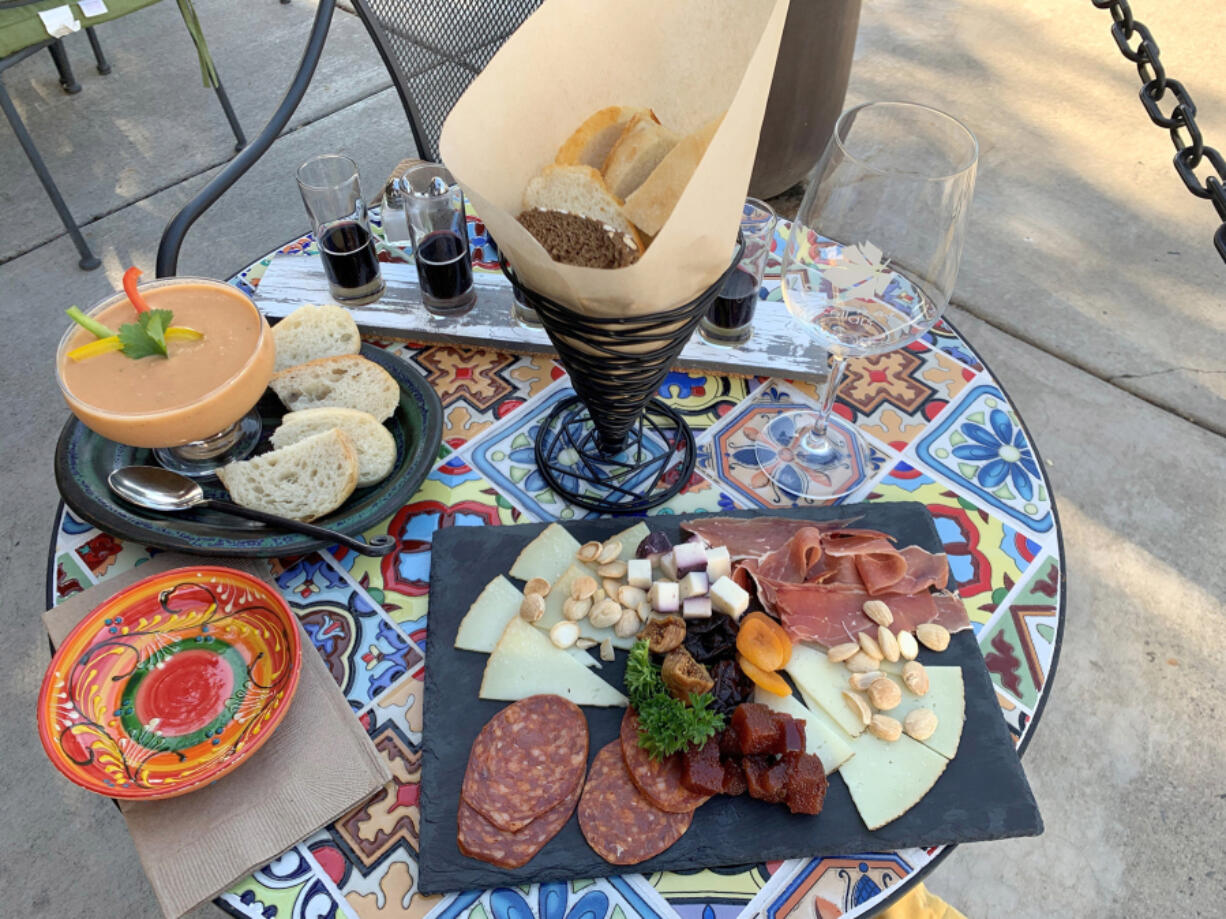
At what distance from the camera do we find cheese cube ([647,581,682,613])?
3.33ft

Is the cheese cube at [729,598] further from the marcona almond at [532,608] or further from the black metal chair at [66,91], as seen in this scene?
the black metal chair at [66,91]

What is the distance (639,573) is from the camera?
1.05 m

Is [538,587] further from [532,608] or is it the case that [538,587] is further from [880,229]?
[880,229]

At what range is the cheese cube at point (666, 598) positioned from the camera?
1016 mm

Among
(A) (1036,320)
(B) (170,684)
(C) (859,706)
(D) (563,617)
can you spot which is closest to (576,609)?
(D) (563,617)

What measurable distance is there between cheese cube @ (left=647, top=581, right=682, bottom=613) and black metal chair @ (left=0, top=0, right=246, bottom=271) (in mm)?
2815

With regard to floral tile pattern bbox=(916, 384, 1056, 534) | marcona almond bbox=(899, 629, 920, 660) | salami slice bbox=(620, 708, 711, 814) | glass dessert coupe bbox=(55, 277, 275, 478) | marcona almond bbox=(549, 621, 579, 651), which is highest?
glass dessert coupe bbox=(55, 277, 275, 478)

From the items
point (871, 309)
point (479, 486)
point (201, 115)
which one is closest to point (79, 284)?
point (201, 115)

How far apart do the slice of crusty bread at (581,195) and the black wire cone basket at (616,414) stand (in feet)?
0.32

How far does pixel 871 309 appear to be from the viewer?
1137 mm

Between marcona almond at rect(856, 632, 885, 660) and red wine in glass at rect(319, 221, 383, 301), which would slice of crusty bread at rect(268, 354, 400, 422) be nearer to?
red wine in glass at rect(319, 221, 383, 301)

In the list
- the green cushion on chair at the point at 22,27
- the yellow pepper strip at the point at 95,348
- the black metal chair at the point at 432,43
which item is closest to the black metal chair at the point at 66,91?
the green cushion on chair at the point at 22,27

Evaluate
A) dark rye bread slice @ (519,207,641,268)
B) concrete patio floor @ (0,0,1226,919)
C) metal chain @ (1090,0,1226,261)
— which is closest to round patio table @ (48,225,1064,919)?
dark rye bread slice @ (519,207,641,268)

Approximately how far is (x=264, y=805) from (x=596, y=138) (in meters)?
0.88
